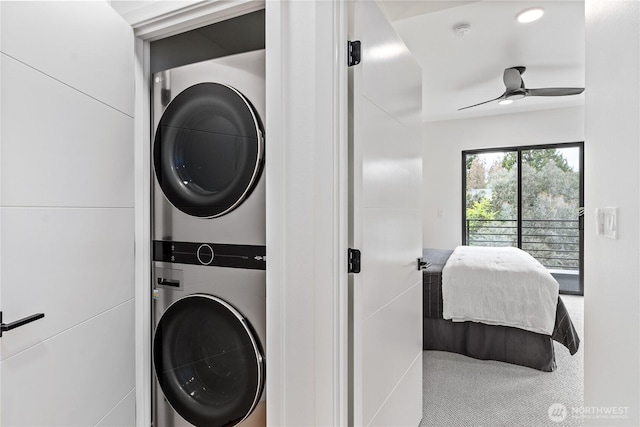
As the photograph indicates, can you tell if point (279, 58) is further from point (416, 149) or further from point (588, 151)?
point (588, 151)

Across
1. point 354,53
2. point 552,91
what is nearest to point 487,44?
point 552,91

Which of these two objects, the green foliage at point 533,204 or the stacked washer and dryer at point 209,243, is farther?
the green foliage at point 533,204

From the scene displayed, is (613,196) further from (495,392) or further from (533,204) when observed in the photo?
(533,204)

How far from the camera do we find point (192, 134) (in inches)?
59.6

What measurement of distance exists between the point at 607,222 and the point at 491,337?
83.1 inches

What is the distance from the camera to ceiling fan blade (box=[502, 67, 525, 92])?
11.4 ft

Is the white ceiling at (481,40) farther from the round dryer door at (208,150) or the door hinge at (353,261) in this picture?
the door hinge at (353,261)

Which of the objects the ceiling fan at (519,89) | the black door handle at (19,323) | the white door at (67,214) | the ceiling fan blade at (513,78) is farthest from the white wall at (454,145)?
the black door handle at (19,323)

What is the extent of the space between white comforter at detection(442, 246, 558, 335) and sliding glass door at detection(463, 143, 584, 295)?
2.44 m

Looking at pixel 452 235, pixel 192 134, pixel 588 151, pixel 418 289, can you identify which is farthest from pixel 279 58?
pixel 452 235

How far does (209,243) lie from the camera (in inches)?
58.5

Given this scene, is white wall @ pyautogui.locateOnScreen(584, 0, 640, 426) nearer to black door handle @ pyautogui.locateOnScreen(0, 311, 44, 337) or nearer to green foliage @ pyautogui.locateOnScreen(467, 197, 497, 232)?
black door handle @ pyautogui.locateOnScreen(0, 311, 44, 337)

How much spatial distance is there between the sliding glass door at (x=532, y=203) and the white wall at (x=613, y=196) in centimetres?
416

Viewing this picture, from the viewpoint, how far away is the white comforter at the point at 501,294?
104 inches
